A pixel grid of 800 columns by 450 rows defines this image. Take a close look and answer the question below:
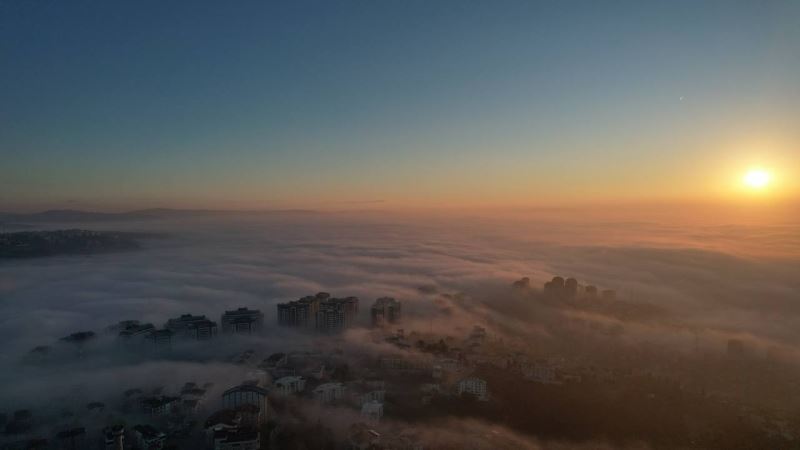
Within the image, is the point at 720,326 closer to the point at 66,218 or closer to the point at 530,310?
the point at 530,310

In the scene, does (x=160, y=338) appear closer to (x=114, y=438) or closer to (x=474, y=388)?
(x=114, y=438)

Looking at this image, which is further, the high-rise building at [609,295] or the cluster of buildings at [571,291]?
the cluster of buildings at [571,291]

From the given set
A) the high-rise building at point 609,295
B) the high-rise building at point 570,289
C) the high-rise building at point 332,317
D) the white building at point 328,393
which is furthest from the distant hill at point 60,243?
the high-rise building at point 609,295

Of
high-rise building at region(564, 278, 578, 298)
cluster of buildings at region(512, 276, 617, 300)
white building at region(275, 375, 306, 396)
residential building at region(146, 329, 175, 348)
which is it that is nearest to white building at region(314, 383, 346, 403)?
white building at region(275, 375, 306, 396)

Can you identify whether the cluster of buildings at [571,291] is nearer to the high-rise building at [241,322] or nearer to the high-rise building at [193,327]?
the high-rise building at [241,322]

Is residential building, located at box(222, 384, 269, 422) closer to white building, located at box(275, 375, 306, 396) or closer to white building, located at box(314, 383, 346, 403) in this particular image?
white building, located at box(275, 375, 306, 396)

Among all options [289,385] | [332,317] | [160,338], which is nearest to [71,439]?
[289,385]
